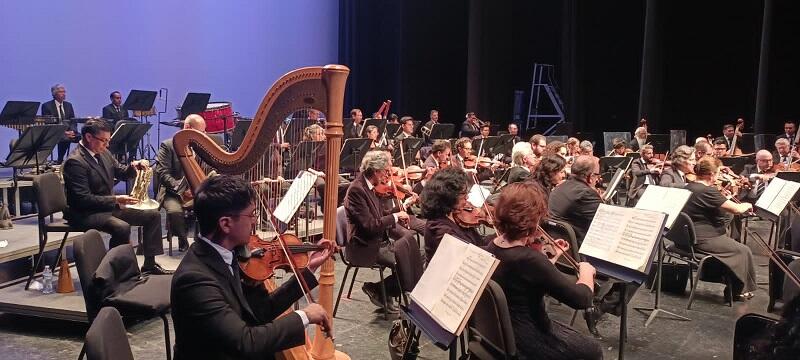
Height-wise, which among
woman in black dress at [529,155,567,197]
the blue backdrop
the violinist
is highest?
the blue backdrop

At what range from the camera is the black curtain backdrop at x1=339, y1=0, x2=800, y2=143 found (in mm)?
15516

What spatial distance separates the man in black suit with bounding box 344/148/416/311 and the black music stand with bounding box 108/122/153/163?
4.33m

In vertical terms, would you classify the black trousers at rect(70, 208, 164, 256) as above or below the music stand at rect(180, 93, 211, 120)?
below

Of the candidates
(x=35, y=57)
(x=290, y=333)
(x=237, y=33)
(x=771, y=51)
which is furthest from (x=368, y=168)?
(x=771, y=51)

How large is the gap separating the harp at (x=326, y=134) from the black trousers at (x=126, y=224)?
2.19 metres

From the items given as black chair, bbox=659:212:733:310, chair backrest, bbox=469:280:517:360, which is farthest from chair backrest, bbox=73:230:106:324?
black chair, bbox=659:212:733:310

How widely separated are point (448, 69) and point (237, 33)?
6.23m

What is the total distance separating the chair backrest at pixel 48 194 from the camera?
500 centimetres

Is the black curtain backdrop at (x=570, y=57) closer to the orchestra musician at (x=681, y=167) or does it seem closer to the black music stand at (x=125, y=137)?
the orchestra musician at (x=681, y=167)

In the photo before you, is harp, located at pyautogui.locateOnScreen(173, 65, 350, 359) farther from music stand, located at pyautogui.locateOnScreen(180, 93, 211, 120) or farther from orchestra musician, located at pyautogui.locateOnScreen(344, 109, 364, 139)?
music stand, located at pyautogui.locateOnScreen(180, 93, 211, 120)

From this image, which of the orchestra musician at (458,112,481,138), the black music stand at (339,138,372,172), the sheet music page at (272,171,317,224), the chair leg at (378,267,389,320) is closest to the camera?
the sheet music page at (272,171,317,224)

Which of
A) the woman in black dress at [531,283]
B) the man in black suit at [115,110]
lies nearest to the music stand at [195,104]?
the man in black suit at [115,110]

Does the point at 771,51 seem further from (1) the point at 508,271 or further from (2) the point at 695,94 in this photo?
(1) the point at 508,271

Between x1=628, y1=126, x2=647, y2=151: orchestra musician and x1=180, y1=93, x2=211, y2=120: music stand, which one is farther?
x1=628, y1=126, x2=647, y2=151: orchestra musician
